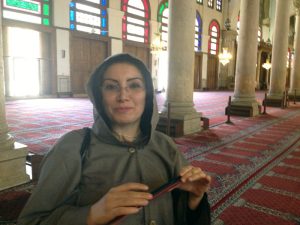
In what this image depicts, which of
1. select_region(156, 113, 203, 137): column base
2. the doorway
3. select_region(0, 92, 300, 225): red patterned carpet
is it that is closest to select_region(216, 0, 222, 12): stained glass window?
the doorway

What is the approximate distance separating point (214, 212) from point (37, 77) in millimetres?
11735

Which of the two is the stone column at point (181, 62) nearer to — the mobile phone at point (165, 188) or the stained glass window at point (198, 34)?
the mobile phone at point (165, 188)

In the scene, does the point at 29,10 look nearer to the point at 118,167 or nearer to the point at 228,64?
the point at 118,167

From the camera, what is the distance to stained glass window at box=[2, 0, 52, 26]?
36.4ft

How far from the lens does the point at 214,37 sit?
22.2m

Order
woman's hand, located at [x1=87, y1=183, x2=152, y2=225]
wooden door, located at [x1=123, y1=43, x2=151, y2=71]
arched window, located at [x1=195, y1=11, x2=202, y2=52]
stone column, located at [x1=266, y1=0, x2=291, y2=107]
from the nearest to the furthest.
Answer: woman's hand, located at [x1=87, y1=183, x2=152, y2=225] → stone column, located at [x1=266, y1=0, x2=291, y2=107] → wooden door, located at [x1=123, y1=43, x2=151, y2=71] → arched window, located at [x1=195, y1=11, x2=202, y2=52]

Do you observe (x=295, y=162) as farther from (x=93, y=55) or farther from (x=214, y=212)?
(x=93, y=55)

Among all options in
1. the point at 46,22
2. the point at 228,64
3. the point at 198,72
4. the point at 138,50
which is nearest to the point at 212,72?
the point at 228,64

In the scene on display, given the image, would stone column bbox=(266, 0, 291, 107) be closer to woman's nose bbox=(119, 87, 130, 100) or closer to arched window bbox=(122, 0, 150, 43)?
arched window bbox=(122, 0, 150, 43)

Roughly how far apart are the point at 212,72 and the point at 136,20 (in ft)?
27.4

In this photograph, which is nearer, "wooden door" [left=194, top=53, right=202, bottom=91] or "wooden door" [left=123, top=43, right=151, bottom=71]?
"wooden door" [left=123, top=43, right=151, bottom=71]

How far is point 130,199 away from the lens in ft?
3.26

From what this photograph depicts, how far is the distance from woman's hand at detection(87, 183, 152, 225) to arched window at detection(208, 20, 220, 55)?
71.2ft

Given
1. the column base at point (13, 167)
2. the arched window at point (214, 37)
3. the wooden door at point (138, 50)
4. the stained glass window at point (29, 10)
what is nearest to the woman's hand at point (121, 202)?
the column base at point (13, 167)
